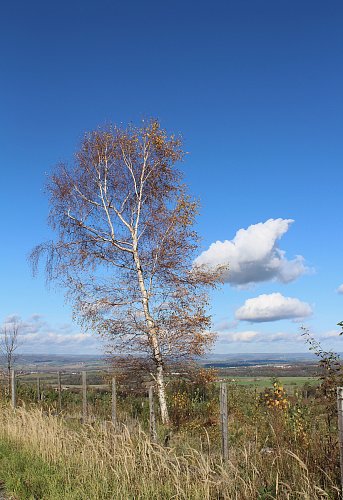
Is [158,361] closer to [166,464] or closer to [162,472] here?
[162,472]

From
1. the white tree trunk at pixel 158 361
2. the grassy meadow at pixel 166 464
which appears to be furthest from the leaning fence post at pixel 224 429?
the white tree trunk at pixel 158 361

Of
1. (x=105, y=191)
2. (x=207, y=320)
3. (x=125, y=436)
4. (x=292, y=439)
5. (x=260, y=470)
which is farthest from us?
(x=105, y=191)

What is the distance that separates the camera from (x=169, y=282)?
18.4 meters

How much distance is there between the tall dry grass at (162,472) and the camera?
6012 millimetres

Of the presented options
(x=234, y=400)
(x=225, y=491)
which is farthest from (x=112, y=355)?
(x=225, y=491)

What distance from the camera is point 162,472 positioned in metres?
7.21

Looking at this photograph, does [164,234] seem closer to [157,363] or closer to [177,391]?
[157,363]

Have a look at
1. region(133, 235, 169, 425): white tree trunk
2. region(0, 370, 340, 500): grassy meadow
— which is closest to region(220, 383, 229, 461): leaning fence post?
region(0, 370, 340, 500): grassy meadow

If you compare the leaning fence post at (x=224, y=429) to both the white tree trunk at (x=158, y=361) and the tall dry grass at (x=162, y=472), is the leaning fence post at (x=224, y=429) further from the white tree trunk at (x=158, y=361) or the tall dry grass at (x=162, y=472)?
the white tree trunk at (x=158, y=361)

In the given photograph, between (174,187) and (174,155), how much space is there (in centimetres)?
128

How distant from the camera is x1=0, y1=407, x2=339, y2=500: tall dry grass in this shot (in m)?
6.01

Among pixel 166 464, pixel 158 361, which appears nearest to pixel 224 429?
pixel 166 464

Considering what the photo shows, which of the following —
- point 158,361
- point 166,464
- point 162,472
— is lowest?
point 162,472

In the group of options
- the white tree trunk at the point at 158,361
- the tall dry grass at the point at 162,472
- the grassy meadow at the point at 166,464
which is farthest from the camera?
the white tree trunk at the point at 158,361
